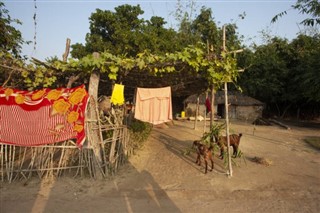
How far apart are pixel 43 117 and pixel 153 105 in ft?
8.40

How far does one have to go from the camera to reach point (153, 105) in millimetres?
6516

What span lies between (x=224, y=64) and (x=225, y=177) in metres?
2.70

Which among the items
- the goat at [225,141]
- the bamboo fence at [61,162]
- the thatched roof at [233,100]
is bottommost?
the bamboo fence at [61,162]

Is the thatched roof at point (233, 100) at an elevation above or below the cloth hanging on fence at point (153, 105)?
above

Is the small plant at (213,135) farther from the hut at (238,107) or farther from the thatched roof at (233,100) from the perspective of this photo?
the hut at (238,107)

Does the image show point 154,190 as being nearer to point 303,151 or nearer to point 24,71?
point 24,71

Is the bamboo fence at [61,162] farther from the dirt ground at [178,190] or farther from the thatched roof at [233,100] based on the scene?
the thatched roof at [233,100]

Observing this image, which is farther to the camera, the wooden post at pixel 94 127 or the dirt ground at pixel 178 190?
the wooden post at pixel 94 127

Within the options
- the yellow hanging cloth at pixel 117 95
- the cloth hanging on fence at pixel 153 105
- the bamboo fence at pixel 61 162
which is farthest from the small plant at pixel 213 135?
the yellow hanging cloth at pixel 117 95

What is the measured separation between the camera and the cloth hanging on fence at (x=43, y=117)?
5836mm

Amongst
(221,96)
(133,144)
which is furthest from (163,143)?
(221,96)

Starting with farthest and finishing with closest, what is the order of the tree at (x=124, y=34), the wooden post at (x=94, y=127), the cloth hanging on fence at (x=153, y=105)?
the tree at (x=124, y=34), the cloth hanging on fence at (x=153, y=105), the wooden post at (x=94, y=127)

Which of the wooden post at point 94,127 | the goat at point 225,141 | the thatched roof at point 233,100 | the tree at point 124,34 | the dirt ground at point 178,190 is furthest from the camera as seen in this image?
the thatched roof at point 233,100

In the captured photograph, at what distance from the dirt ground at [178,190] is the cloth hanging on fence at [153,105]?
56.8 inches
